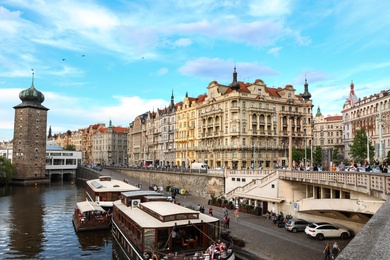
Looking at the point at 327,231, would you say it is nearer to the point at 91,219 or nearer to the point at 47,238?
the point at 91,219

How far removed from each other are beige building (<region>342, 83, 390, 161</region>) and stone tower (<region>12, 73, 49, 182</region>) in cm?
8741

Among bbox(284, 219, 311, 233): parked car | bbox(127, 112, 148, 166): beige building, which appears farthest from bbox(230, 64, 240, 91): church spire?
bbox(127, 112, 148, 166): beige building

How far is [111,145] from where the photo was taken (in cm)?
15925

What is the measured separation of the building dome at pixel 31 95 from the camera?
100 meters

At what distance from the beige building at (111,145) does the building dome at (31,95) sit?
58.9 m

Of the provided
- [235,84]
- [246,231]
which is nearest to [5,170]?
[235,84]

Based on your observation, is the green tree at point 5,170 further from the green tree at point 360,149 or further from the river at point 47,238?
the green tree at point 360,149

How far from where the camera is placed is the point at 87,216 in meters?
38.1

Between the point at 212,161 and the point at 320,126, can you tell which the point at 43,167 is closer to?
the point at 212,161

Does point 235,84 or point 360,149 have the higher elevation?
point 235,84

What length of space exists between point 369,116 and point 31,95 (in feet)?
305

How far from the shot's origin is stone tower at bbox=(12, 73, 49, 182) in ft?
320

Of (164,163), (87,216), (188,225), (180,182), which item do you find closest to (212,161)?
(180,182)

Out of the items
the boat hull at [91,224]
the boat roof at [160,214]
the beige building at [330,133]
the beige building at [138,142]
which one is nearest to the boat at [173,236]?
the boat roof at [160,214]
